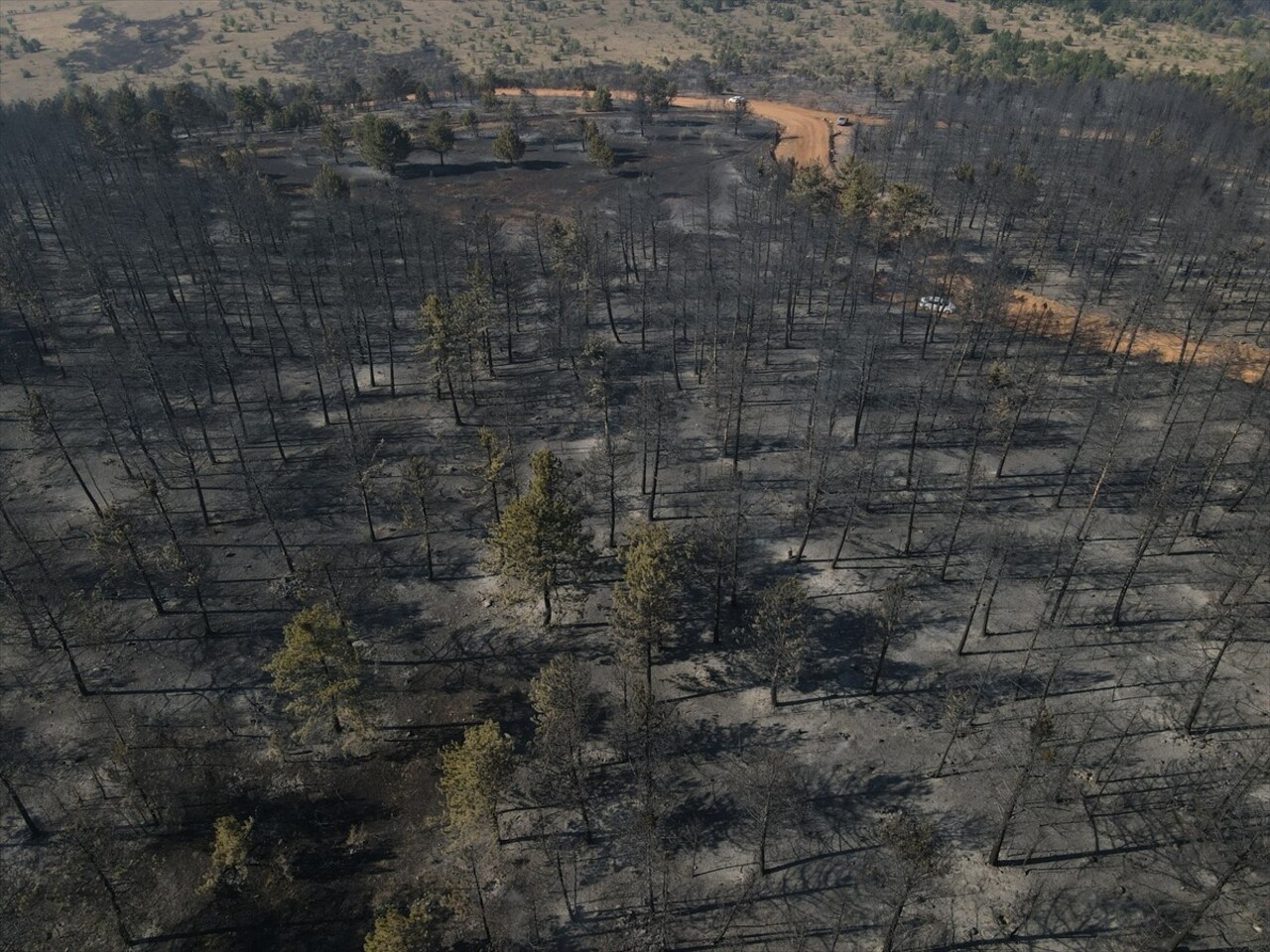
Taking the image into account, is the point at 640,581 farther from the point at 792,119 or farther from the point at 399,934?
the point at 792,119

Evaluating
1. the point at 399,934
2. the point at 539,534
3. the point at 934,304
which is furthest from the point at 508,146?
the point at 399,934

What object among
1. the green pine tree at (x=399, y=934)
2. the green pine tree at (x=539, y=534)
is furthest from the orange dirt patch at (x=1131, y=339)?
the green pine tree at (x=399, y=934)

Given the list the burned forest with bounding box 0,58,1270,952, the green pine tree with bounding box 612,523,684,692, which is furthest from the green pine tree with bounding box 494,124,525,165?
the green pine tree with bounding box 612,523,684,692

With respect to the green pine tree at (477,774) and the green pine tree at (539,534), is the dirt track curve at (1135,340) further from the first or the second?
the green pine tree at (477,774)

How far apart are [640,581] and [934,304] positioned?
63.3 metres

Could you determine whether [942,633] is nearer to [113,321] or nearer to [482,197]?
[113,321]

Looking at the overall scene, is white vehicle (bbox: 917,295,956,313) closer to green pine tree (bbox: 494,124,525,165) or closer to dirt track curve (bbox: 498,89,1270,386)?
dirt track curve (bbox: 498,89,1270,386)

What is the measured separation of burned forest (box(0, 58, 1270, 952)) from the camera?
4069 cm

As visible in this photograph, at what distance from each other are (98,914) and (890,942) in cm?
3879

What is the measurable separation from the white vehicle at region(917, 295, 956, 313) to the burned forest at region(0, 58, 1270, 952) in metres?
0.68

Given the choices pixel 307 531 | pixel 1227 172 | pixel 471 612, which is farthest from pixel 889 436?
pixel 1227 172

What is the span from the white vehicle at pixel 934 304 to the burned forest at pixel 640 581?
2.22ft

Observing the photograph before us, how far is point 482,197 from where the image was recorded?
435 ft

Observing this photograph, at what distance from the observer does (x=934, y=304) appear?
92.8m
